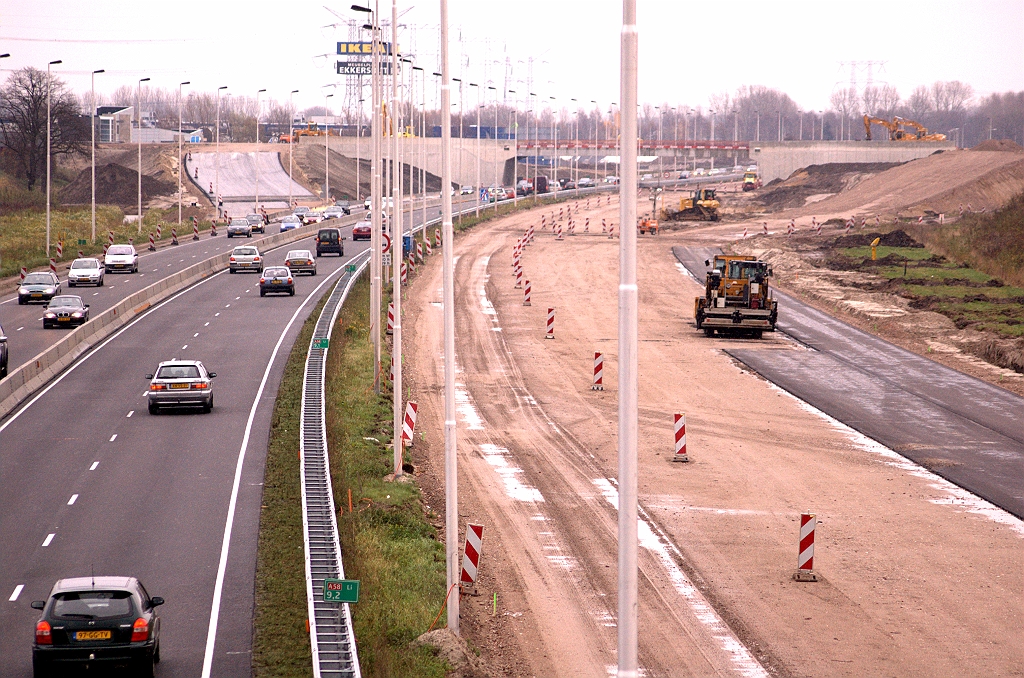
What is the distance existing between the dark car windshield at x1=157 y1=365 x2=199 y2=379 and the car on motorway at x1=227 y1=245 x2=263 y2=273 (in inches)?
1414

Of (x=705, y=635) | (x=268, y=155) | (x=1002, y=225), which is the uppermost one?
(x=268, y=155)

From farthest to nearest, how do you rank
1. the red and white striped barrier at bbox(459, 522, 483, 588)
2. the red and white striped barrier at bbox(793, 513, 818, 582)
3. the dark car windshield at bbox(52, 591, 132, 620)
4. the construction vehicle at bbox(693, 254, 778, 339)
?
the construction vehicle at bbox(693, 254, 778, 339), the red and white striped barrier at bbox(793, 513, 818, 582), the red and white striped barrier at bbox(459, 522, 483, 588), the dark car windshield at bbox(52, 591, 132, 620)

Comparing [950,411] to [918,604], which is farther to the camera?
[950,411]

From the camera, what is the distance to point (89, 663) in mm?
14867

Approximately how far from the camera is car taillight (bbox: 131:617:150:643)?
15070 mm

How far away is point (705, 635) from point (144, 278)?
175 feet

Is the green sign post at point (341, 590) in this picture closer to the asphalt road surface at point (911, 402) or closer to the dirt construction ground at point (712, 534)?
the dirt construction ground at point (712, 534)

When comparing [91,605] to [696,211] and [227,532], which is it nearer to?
[227,532]

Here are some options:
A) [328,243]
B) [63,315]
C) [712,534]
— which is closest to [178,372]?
[63,315]

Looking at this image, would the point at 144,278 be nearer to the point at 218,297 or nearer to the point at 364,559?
the point at 218,297

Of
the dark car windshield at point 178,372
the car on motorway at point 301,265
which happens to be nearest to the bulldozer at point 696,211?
the car on motorway at point 301,265

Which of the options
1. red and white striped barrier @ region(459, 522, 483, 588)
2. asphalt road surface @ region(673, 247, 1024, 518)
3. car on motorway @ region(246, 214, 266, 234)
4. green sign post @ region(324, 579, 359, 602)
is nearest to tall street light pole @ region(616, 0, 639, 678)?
green sign post @ region(324, 579, 359, 602)

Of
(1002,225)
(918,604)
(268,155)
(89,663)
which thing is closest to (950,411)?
(918,604)

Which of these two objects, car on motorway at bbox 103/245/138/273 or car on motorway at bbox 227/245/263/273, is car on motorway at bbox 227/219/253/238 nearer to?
car on motorway at bbox 227/245/263/273
